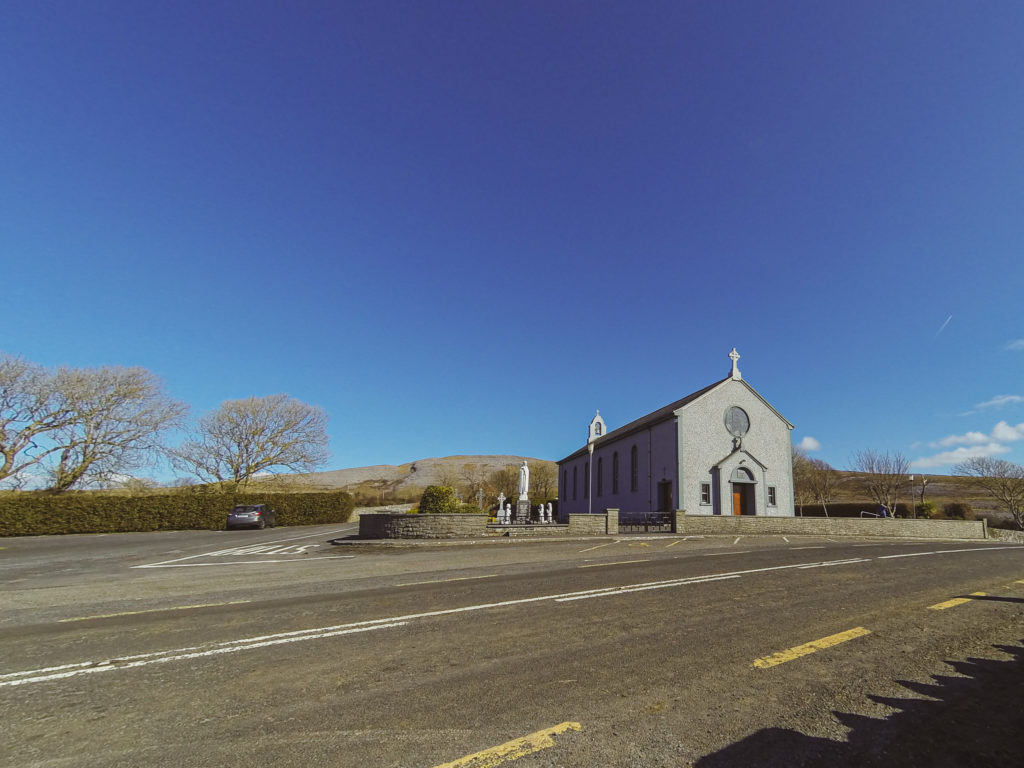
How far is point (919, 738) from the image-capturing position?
3424mm

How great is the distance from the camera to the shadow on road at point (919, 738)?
3135 mm

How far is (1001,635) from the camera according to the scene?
6.04 metres

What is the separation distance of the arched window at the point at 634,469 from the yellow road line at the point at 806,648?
1221 inches

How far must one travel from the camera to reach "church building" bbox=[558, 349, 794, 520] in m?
31.5

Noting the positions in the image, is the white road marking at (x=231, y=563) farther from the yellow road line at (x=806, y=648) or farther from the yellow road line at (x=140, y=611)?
the yellow road line at (x=806, y=648)

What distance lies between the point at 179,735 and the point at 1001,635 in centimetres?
845

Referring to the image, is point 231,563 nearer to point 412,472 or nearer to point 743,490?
point 743,490

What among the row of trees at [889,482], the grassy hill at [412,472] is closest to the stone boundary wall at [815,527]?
the row of trees at [889,482]

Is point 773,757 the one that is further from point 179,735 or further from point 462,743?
point 179,735

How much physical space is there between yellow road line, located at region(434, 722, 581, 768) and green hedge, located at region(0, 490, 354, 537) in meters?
36.2

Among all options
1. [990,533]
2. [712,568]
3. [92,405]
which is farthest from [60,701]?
[990,533]

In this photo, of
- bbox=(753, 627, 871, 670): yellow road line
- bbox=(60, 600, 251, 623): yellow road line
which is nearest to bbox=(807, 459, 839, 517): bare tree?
bbox=(753, 627, 871, 670): yellow road line

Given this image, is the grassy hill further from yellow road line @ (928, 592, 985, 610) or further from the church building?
yellow road line @ (928, 592, 985, 610)

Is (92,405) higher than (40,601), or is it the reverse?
(92,405)
